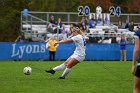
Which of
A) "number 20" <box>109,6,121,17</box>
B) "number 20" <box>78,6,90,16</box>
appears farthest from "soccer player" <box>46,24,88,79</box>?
"number 20" <box>109,6,121,17</box>

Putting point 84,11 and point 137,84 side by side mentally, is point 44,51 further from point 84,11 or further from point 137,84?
point 137,84

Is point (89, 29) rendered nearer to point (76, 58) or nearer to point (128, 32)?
point (128, 32)

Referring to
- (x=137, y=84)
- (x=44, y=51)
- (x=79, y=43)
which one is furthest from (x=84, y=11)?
(x=137, y=84)

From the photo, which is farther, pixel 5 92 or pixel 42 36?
→ pixel 42 36

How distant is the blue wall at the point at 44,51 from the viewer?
121ft

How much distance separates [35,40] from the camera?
39.6 metres

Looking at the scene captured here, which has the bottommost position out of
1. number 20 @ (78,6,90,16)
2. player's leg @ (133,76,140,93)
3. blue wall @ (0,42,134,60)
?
blue wall @ (0,42,134,60)

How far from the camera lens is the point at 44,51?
37.3 m

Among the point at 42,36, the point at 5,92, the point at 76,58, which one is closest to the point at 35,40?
the point at 42,36

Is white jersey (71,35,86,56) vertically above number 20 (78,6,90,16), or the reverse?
number 20 (78,6,90,16)

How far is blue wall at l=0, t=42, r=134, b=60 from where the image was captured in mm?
36844

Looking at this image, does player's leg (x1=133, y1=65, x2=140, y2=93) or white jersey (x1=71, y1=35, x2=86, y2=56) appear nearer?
player's leg (x1=133, y1=65, x2=140, y2=93)

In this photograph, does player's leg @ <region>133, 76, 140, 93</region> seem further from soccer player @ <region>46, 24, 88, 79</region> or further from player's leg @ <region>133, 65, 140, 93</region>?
soccer player @ <region>46, 24, 88, 79</region>

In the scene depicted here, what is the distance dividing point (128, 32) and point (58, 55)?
6227 millimetres
